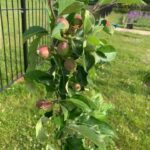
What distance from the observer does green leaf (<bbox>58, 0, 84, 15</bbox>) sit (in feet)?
4.36

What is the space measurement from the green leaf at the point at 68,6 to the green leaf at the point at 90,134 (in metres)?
0.59

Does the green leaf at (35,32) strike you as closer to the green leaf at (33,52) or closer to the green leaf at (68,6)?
the green leaf at (33,52)

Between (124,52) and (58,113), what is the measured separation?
908 centimetres

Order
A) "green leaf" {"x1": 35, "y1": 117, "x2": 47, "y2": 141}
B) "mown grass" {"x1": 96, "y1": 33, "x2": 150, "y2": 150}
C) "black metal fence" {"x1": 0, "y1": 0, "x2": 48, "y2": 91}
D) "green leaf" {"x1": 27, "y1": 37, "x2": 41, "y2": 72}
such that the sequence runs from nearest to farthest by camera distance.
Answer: "green leaf" {"x1": 27, "y1": 37, "x2": 41, "y2": 72} → "green leaf" {"x1": 35, "y1": 117, "x2": 47, "y2": 141} → "mown grass" {"x1": 96, "y1": 33, "x2": 150, "y2": 150} → "black metal fence" {"x1": 0, "y1": 0, "x2": 48, "y2": 91}

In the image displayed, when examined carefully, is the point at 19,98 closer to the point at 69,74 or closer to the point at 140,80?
the point at 140,80

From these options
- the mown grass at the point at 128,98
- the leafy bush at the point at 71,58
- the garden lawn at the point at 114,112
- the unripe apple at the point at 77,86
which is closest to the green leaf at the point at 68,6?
the leafy bush at the point at 71,58

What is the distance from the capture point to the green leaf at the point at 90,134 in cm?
147

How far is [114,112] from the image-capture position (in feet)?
16.8

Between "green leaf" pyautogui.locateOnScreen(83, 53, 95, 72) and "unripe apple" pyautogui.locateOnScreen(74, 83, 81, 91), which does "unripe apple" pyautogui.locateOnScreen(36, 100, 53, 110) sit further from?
"green leaf" pyautogui.locateOnScreen(83, 53, 95, 72)

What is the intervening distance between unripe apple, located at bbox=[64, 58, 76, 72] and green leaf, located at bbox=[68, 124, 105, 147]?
0.31m

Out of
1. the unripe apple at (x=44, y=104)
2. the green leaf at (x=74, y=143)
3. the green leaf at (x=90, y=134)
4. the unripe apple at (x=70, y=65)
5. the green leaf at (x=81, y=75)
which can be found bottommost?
the green leaf at (x=74, y=143)

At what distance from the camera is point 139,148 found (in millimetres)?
4109

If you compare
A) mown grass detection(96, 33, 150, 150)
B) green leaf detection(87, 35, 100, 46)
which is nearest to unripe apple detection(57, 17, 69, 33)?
green leaf detection(87, 35, 100, 46)

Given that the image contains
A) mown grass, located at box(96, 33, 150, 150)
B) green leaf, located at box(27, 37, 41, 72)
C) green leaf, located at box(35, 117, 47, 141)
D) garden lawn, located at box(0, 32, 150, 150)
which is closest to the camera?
green leaf, located at box(27, 37, 41, 72)
